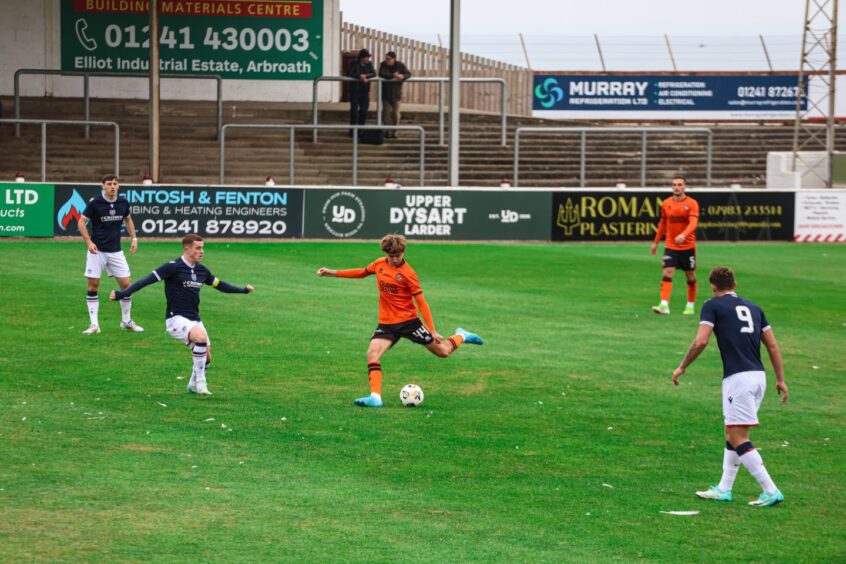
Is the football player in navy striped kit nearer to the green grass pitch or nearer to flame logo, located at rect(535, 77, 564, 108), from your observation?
the green grass pitch

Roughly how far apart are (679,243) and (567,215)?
458 inches

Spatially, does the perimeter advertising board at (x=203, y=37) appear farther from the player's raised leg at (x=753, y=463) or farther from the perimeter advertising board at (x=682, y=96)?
the player's raised leg at (x=753, y=463)

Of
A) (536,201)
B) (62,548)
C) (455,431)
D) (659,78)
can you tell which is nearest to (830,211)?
(536,201)

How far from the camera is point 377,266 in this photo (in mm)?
13570

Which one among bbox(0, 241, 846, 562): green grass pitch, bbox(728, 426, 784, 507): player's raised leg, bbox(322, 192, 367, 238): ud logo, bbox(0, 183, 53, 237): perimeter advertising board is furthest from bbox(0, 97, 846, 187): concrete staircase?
bbox(728, 426, 784, 507): player's raised leg

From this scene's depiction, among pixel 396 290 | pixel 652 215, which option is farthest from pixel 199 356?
pixel 652 215

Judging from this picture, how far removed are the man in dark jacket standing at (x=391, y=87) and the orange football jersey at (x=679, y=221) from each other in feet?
55.3

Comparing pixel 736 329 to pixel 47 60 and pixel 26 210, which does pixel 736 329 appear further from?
pixel 47 60

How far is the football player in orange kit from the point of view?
2117 cm

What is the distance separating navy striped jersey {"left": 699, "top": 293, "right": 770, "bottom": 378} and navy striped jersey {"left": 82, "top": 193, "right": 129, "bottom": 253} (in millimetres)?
10111

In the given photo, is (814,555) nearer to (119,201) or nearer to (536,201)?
(119,201)

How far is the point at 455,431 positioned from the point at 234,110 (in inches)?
1166

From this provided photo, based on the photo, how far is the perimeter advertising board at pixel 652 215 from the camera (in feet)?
108

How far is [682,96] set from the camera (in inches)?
2041
